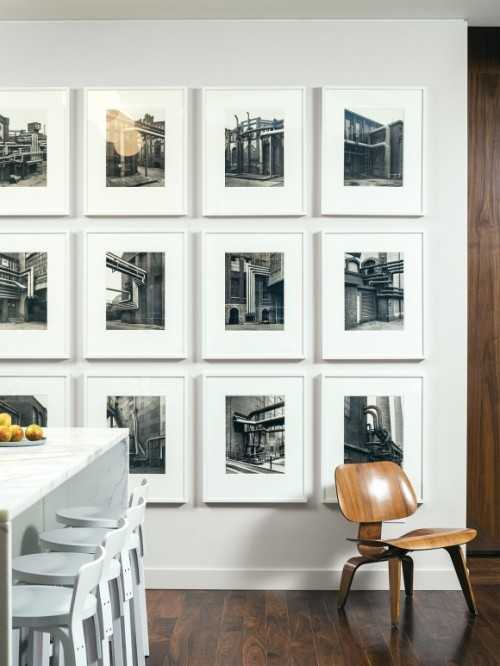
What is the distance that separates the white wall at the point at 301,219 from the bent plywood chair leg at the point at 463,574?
1.46 ft

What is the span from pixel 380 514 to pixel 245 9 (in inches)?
109

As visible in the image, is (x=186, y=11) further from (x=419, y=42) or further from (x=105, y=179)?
(x=419, y=42)

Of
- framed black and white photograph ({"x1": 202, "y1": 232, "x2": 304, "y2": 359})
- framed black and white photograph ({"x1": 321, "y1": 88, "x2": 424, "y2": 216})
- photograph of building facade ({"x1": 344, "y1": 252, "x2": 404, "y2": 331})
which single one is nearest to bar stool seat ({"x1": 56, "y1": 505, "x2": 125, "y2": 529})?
framed black and white photograph ({"x1": 202, "y1": 232, "x2": 304, "y2": 359})

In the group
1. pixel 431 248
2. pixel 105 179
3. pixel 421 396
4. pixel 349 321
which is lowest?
pixel 421 396

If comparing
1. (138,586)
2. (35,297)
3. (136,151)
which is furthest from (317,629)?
(136,151)

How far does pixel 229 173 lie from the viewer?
4164 mm

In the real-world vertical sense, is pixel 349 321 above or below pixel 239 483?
above

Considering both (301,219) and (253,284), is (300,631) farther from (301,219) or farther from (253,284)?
(301,219)

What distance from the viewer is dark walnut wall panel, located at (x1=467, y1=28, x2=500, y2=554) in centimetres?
450

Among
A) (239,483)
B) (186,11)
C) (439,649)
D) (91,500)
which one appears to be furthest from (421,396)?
(186,11)

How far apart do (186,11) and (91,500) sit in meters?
2.60

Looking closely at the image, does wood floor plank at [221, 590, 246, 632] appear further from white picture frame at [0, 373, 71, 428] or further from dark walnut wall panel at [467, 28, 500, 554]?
dark walnut wall panel at [467, 28, 500, 554]

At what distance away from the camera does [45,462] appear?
253cm

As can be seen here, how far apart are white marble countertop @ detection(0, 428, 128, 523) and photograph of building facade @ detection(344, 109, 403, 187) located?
1.93 metres
